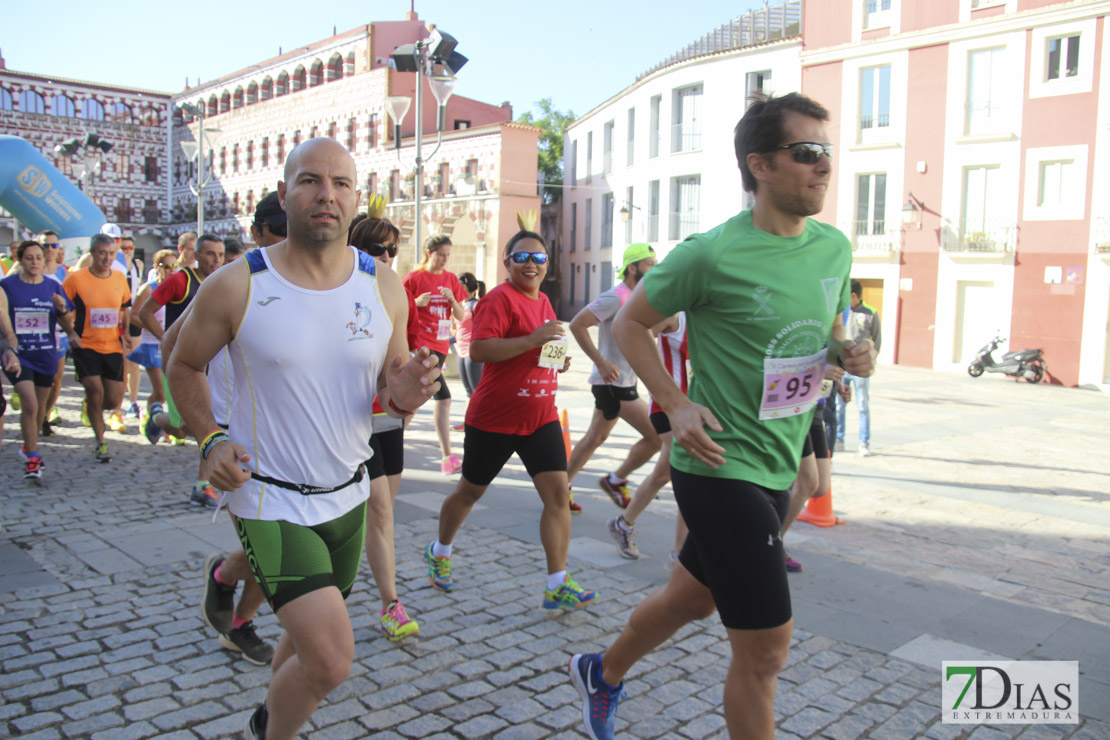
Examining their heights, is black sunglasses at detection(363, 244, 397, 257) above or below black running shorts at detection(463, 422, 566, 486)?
above

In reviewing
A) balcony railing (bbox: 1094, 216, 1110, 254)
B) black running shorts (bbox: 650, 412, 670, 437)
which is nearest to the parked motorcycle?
balcony railing (bbox: 1094, 216, 1110, 254)

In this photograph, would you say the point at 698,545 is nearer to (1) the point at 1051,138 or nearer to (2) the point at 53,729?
(2) the point at 53,729

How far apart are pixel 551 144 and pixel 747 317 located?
58.2 metres

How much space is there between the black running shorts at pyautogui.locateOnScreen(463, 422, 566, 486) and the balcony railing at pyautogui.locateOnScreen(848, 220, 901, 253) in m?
25.5

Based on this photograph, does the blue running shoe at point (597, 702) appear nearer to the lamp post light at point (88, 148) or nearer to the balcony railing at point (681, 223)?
the lamp post light at point (88, 148)

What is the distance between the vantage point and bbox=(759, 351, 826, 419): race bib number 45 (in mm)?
2703

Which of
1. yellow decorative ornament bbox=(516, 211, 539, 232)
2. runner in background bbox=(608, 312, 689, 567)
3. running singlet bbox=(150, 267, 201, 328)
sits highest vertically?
yellow decorative ornament bbox=(516, 211, 539, 232)

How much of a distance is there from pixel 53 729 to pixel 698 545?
2.47 metres

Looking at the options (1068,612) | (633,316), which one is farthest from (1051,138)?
(633,316)

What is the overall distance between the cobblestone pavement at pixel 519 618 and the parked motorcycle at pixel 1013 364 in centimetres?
1669

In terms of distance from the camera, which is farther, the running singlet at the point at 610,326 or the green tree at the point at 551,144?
the green tree at the point at 551,144

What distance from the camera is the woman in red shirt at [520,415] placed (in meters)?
4.61

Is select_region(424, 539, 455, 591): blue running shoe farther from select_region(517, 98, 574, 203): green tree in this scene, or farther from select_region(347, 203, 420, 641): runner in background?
select_region(517, 98, 574, 203): green tree

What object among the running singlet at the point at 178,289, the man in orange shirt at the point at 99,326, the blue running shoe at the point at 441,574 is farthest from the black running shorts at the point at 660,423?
the man in orange shirt at the point at 99,326
